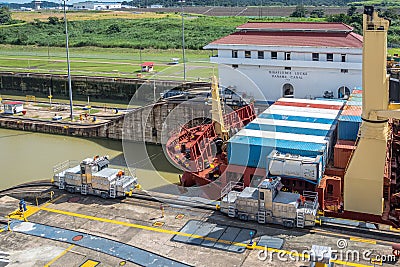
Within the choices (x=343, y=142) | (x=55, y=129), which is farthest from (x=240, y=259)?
(x=55, y=129)

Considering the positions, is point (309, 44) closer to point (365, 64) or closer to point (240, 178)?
point (240, 178)

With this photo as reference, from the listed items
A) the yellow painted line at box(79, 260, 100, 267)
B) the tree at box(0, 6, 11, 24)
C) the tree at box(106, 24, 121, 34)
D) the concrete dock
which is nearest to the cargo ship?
the concrete dock

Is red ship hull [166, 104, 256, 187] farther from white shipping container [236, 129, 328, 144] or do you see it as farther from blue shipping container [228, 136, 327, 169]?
white shipping container [236, 129, 328, 144]

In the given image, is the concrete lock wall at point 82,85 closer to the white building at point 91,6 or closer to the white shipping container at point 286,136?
the white shipping container at point 286,136

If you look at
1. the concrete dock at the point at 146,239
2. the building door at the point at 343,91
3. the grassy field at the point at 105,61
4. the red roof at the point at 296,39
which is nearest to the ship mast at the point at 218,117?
the red roof at the point at 296,39

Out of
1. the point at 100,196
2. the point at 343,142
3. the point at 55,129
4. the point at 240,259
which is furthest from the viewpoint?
the point at 55,129
